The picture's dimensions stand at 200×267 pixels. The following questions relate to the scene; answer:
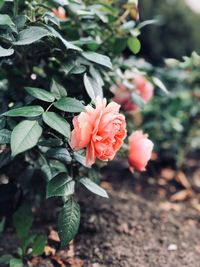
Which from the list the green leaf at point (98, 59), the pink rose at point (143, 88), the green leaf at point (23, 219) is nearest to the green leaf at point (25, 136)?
the green leaf at point (98, 59)

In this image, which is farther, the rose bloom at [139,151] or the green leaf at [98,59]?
the rose bloom at [139,151]

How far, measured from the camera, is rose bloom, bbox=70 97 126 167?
3.46 ft

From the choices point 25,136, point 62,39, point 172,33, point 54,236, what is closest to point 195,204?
point 54,236

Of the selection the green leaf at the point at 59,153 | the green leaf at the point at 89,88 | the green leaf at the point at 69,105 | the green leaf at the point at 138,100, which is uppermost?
the green leaf at the point at 69,105

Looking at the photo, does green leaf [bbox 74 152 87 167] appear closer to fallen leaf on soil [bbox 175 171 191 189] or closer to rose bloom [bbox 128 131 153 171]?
rose bloom [bbox 128 131 153 171]

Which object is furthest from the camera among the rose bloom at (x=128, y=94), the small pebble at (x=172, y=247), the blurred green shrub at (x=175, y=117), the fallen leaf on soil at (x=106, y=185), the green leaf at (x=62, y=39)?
the blurred green shrub at (x=175, y=117)

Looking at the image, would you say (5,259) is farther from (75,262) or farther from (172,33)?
(172,33)

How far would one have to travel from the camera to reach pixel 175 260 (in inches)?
62.6

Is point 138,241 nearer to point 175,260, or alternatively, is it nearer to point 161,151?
point 175,260

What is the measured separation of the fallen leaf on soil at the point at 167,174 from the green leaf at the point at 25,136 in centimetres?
159

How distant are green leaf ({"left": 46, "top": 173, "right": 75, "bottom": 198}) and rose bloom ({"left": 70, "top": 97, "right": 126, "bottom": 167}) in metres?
0.11

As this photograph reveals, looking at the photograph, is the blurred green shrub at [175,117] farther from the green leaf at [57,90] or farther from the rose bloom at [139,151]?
the green leaf at [57,90]

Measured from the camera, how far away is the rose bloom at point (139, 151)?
146cm

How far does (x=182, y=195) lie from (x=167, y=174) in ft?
0.73
